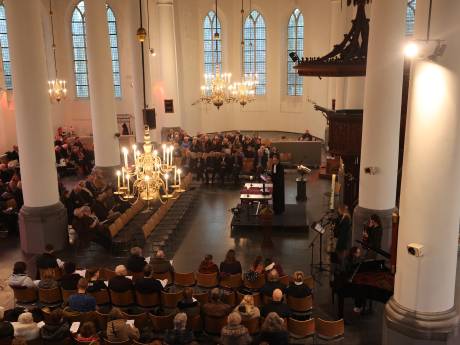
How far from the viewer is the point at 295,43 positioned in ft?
101

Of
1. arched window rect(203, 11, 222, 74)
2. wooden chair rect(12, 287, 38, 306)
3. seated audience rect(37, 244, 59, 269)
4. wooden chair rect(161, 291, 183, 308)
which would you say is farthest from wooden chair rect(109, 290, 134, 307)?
arched window rect(203, 11, 222, 74)

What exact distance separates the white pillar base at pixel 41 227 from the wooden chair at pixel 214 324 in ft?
20.3

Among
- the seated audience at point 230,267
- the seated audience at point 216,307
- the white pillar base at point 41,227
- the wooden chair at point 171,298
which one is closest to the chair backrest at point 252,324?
the seated audience at point 216,307

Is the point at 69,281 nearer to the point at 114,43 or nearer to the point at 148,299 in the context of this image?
the point at 148,299

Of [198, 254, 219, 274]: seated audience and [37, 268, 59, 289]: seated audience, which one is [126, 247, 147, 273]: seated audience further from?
[37, 268, 59, 289]: seated audience

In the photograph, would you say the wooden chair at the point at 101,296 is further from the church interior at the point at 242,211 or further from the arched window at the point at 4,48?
the arched window at the point at 4,48

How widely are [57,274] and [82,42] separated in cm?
2183

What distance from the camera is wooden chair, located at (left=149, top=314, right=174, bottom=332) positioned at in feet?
27.9

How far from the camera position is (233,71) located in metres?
31.9

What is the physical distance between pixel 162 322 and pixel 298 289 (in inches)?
94.0

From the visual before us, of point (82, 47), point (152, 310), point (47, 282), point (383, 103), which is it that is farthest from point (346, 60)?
Result: point (82, 47)

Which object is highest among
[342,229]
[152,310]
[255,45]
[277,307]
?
[255,45]

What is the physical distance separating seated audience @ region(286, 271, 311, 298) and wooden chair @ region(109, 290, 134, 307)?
2911 mm

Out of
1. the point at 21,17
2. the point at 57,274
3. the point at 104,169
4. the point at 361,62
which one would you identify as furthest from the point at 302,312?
the point at 104,169
